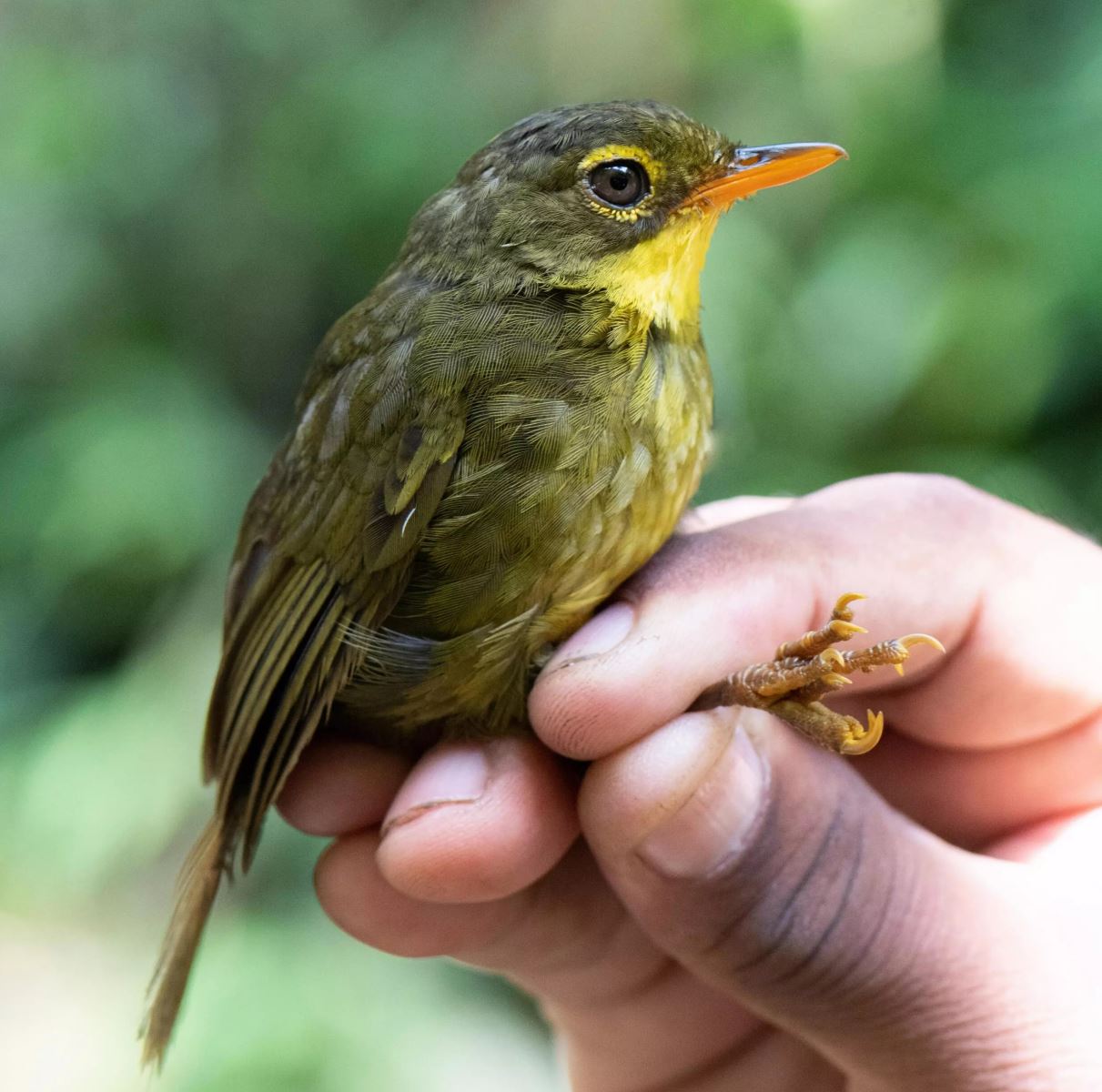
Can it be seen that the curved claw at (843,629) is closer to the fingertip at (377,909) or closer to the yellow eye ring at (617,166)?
the yellow eye ring at (617,166)

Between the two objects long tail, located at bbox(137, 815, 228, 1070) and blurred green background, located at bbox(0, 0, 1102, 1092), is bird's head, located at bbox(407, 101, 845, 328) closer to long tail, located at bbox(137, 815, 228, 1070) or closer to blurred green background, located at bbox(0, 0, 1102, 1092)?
long tail, located at bbox(137, 815, 228, 1070)

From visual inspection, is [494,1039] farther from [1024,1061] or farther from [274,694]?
[1024,1061]

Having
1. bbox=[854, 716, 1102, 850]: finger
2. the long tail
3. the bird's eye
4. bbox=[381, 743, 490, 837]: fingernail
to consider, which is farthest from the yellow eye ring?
the long tail

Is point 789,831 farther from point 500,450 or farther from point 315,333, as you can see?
point 315,333

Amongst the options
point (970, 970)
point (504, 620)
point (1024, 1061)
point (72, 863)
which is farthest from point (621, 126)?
point (72, 863)

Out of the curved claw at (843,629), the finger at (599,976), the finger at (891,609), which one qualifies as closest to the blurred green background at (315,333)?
the finger at (599,976)

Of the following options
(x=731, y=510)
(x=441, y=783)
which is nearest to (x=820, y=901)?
(x=441, y=783)
